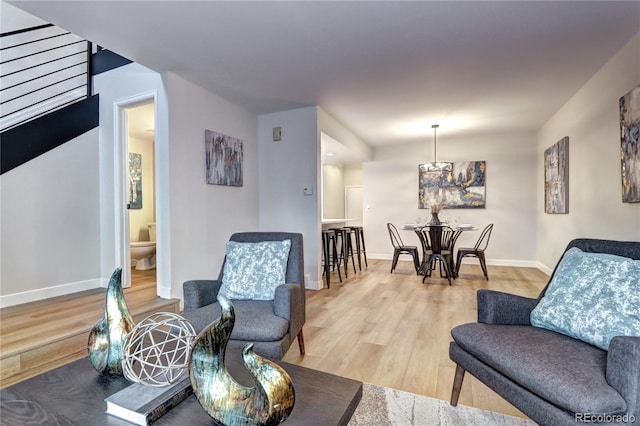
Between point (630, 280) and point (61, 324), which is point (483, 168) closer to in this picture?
point (630, 280)

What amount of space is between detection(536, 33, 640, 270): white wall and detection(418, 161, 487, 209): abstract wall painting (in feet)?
4.91

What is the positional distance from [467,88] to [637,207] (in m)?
1.95

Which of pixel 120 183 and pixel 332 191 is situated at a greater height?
pixel 332 191

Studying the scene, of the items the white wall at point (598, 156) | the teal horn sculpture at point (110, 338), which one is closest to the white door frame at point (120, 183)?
the teal horn sculpture at point (110, 338)

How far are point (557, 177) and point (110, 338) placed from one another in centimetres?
544

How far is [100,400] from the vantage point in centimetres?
101

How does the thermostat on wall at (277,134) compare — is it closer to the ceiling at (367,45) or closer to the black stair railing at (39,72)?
the ceiling at (367,45)

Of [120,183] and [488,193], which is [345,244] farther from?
[120,183]

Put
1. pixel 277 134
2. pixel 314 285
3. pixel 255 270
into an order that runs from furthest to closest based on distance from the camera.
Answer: pixel 277 134, pixel 314 285, pixel 255 270

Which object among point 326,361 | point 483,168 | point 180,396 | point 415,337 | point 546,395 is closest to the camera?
point 180,396

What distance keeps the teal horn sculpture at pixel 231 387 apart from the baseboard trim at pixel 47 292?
313 cm

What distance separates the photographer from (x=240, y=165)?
4.12 metres

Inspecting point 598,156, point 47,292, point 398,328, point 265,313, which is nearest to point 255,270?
point 265,313

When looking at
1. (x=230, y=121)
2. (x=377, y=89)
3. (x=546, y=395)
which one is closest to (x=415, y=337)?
(x=546, y=395)
